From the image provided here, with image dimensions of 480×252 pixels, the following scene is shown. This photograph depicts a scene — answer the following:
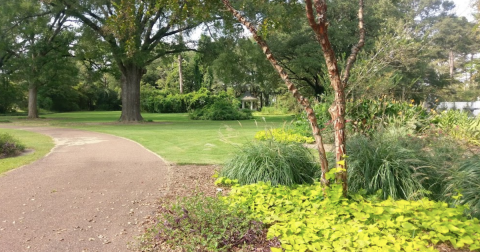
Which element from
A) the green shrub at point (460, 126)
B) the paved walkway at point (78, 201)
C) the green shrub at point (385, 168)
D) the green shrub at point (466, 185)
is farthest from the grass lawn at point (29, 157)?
the green shrub at point (460, 126)

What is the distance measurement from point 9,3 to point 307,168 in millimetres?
21917

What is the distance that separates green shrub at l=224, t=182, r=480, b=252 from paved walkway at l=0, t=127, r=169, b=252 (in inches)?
58.2

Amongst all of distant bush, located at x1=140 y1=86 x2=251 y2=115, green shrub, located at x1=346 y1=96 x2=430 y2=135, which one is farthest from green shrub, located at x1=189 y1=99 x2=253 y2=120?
green shrub, located at x1=346 y1=96 x2=430 y2=135

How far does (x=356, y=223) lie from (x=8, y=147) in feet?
30.0

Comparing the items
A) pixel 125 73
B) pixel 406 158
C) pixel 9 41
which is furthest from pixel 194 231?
pixel 9 41

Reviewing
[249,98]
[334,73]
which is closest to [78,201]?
[334,73]

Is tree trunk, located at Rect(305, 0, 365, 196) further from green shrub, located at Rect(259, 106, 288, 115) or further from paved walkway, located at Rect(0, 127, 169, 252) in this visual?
green shrub, located at Rect(259, 106, 288, 115)

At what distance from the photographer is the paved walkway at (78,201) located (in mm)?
3611

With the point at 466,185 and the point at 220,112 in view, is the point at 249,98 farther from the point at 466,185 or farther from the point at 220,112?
the point at 466,185

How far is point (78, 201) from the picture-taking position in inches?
192

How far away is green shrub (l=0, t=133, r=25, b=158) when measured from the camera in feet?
28.4

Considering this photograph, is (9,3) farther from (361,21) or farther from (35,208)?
(361,21)

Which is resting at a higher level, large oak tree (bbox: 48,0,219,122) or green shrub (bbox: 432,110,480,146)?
large oak tree (bbox: 48,0,219,122)

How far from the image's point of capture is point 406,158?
457 cm
